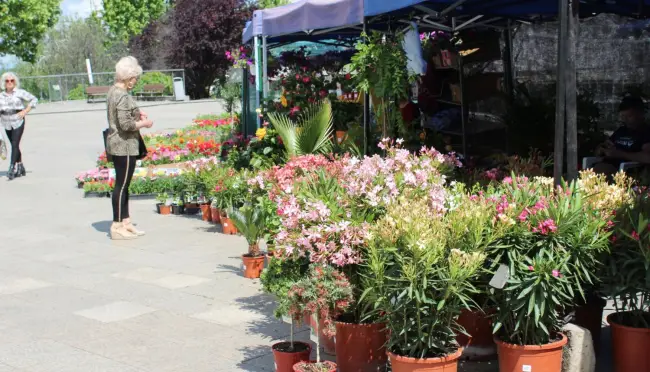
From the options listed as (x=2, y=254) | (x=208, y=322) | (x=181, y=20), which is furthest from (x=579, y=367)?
(x=181, y=20)

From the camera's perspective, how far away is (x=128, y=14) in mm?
52531

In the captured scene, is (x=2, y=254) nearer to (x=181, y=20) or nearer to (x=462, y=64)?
(x=462, y=64)

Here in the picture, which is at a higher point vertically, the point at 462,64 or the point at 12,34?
the point at 12,34

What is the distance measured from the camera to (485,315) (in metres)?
4.62

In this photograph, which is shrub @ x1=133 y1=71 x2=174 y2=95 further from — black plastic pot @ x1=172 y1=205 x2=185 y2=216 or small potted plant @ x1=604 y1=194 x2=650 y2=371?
small potted plant @ x1=604 y1=194 x2=650 y2=371

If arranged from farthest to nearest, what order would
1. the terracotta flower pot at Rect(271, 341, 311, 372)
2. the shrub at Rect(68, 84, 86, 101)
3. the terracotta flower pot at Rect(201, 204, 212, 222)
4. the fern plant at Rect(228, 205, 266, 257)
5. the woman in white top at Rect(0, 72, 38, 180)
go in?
the shrub at Rect(68, 84, 86, 101)
the woman in white top at Rect(0, 72, 38, 180)
the terracotta flower pot at Rect(201, 204, 212, 222)
the fern plant at Rect(228, 205, 266, 257)
the terracotta flower pot at Rect(271, 341, 311, 372)

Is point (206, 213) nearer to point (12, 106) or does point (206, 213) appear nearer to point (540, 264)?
point (12, 106)

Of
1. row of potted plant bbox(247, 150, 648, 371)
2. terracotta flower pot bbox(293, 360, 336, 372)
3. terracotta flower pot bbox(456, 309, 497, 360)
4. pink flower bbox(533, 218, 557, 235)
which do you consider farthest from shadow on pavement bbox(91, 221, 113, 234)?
pink flower bbox(533, 218, 557, 235)

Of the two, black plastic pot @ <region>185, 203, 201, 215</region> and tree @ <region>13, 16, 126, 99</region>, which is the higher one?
tree @ <region>13, 16, 126, 99</region>

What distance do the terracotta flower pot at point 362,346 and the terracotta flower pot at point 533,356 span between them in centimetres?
69

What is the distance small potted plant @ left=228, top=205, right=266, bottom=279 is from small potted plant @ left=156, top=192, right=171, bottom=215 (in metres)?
3.60

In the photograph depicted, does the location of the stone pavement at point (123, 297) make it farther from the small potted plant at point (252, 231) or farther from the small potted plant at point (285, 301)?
the small potted plant at point (285, 301)

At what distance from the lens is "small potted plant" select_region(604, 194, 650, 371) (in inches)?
163

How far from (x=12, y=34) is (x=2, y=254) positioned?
133 ft
